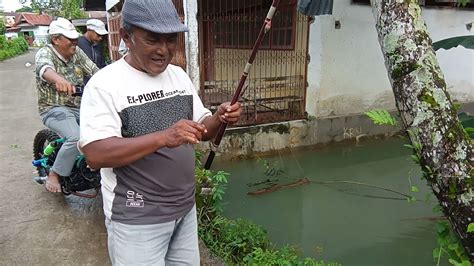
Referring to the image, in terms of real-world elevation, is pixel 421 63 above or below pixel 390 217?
above

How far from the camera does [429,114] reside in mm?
2256

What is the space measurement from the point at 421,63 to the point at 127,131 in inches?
70.1

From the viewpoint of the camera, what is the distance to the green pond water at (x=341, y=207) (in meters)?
4.27

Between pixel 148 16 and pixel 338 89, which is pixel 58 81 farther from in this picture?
pixel 338 89

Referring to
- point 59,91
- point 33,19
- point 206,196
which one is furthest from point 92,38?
point 33,19

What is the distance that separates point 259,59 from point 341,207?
11.5 ft

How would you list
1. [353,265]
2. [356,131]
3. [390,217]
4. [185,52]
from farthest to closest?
[356,131] → [185,52] → [390,217] → [353,265]

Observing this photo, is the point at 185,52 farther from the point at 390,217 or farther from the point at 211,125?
the point at 211,125

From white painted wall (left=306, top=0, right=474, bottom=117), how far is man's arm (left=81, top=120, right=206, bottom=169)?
600 centimetres

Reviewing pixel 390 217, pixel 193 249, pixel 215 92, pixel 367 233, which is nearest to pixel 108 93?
pixel 193 249

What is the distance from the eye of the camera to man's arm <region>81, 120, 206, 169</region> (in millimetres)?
1348

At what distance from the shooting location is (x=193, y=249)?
181 cm

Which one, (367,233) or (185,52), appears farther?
(185,52)

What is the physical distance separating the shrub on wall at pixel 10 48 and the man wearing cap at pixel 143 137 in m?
24.0
